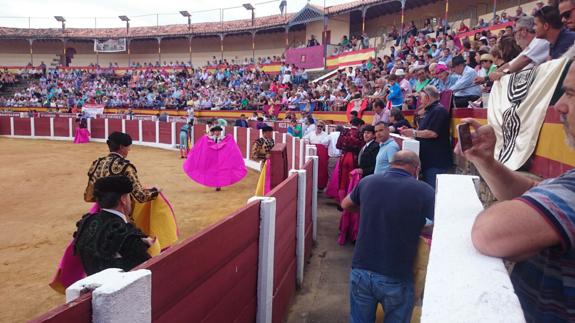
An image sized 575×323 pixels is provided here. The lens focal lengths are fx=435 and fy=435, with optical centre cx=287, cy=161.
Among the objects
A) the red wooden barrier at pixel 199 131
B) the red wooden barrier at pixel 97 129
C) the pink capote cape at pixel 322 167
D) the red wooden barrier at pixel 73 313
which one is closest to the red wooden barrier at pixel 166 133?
the red wooden barrier at pixel 199 131

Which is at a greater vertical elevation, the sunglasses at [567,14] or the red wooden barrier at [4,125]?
the sunglasses at [567,14]

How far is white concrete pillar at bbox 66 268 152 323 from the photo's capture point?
116 centimetres

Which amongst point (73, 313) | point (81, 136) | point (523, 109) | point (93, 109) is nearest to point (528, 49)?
point (523, 109)

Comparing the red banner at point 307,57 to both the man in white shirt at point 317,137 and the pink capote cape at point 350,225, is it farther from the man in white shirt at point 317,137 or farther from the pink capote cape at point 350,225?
the pink capote cape at point 350,225

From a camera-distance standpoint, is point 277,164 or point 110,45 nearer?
point 277,164

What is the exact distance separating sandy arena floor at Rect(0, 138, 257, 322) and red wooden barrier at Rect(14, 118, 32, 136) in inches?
284

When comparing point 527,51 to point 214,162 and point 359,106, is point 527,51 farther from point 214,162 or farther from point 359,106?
point 214,162

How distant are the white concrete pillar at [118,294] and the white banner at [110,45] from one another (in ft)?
133

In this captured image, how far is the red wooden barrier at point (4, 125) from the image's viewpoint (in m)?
21.1

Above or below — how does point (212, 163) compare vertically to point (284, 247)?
above

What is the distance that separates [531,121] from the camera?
263cm

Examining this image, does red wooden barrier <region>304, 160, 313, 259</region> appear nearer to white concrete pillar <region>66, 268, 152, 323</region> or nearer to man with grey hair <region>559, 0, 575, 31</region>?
man with grey hair <region>559, 0, 575, 31</region>

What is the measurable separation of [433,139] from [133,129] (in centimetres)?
1658

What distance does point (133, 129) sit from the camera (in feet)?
61.3
